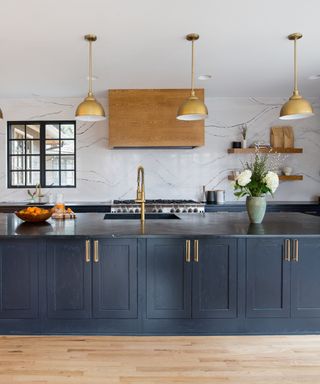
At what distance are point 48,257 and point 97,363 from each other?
0.87 metres

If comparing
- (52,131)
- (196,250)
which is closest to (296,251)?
(196,250)

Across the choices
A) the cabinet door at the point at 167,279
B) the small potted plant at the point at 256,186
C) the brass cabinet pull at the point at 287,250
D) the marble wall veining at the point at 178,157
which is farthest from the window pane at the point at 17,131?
the brass cabinet pull at the point at 287,250

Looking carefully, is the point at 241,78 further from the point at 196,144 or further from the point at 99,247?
the point at 99,247

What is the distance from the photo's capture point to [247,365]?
2.29 m

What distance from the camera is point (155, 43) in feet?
11.3

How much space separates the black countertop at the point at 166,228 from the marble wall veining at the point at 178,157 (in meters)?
2.43

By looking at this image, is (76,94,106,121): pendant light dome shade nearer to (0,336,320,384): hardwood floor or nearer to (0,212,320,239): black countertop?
(0,212,320,239): black countertop

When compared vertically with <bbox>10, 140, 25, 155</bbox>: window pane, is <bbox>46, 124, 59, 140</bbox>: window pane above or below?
above

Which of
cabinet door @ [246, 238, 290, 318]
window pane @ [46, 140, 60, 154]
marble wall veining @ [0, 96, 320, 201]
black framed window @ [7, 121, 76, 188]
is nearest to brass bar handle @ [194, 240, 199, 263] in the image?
cabinet door @ [246, 238, 290, 318]

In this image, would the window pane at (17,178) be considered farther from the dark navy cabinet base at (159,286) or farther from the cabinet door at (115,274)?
the cabinet door at (115,274)

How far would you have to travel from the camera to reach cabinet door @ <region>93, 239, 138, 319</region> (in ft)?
8.80

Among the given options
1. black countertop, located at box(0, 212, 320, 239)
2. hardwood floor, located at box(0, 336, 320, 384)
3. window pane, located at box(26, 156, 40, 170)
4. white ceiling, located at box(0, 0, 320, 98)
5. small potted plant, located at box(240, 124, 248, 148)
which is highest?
white ceiling, located at box(0, 0, 320, 98)

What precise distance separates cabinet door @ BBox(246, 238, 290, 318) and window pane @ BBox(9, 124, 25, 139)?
4547mm

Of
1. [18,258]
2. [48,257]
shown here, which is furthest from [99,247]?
[18,258]
